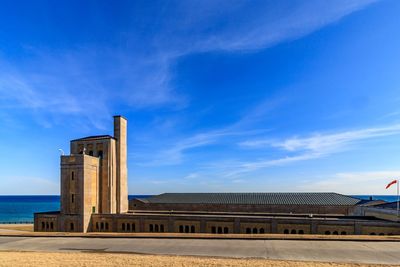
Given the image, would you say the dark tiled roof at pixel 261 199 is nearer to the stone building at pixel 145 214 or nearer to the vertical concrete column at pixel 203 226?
the stone building at pixel 145 214

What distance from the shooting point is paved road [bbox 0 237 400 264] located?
943 inches

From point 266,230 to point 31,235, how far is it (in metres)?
28.7

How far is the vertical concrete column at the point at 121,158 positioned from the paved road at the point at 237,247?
60.6ft

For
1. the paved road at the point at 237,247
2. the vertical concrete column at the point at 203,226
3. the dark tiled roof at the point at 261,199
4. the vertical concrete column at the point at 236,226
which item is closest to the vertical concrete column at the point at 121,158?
the dark tiled roof at the point at 261,199

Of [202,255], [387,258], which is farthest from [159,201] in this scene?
[387,258]

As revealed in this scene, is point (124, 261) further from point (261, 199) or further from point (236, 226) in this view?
point (261, 199)

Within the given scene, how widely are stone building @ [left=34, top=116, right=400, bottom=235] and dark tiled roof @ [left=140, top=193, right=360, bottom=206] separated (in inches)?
7.5

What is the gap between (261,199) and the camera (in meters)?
61.3

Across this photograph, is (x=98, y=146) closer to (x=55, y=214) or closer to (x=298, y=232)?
(x=55, y=214)

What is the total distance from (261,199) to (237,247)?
3536 cm

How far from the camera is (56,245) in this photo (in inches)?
1182

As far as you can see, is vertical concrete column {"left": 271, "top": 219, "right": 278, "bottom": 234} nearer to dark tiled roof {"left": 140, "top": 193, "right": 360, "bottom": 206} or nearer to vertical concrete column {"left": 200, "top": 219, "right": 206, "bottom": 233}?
vertical concrete column {"left": 200, "top": 219, "right": 206, "bottom": 233}

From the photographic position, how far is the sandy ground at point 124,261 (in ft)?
70.7

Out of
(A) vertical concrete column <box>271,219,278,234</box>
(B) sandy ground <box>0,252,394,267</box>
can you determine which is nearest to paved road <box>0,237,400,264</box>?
(B) sandy ground <box>0,252,394,267</box>
